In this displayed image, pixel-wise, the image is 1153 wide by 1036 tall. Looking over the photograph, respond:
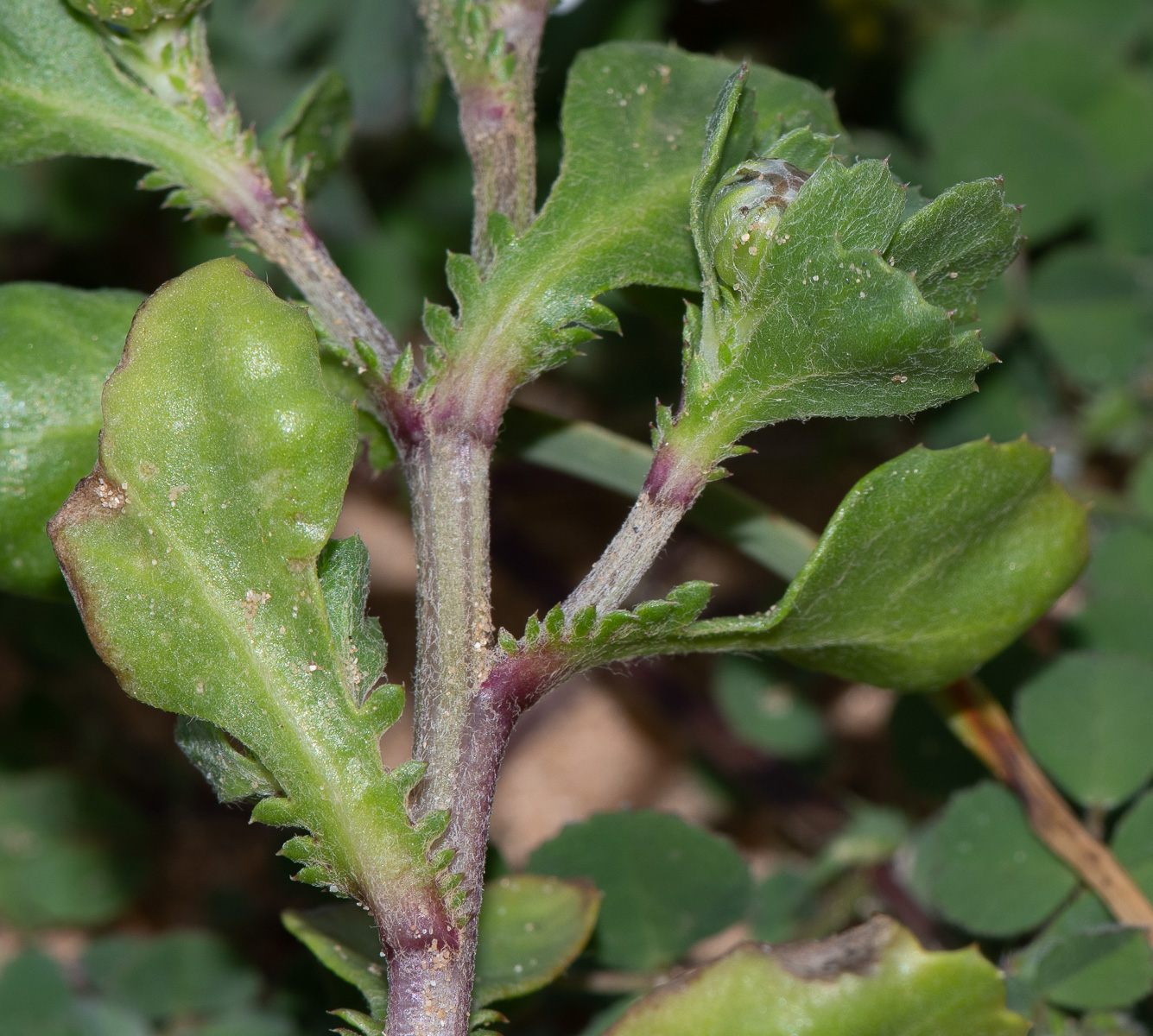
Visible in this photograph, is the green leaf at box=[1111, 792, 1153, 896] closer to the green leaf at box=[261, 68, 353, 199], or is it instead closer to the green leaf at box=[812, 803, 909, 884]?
the green leaf at box=[812, 803, 909, 884]

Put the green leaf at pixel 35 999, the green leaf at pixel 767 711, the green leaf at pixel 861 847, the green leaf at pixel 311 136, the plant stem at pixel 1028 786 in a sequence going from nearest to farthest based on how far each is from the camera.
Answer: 1. the green leaf at pixel 311 136
2. the plant stem at pixel 1028 786
3. the green leaf at pixel 35 999
4. the green leaf at pixel 861 847
5. the green leaf at pixel 767 711

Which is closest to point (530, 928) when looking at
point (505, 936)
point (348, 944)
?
point (505, 936)

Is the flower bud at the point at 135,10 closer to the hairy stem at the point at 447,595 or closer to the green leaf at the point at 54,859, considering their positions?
the hairy stem at the point at 447,595

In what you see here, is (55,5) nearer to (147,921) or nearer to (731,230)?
(731,230)

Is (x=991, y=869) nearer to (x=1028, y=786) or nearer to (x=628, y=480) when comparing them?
(x=1028, y=786)

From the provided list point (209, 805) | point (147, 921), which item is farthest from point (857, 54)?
point (147, 921)

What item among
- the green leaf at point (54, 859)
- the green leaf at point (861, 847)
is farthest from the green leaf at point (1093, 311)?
the green leaf at point (54, 859)

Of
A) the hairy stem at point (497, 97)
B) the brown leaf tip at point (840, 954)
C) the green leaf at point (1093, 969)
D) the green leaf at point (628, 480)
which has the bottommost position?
the green leaf at point (1093, 969)
